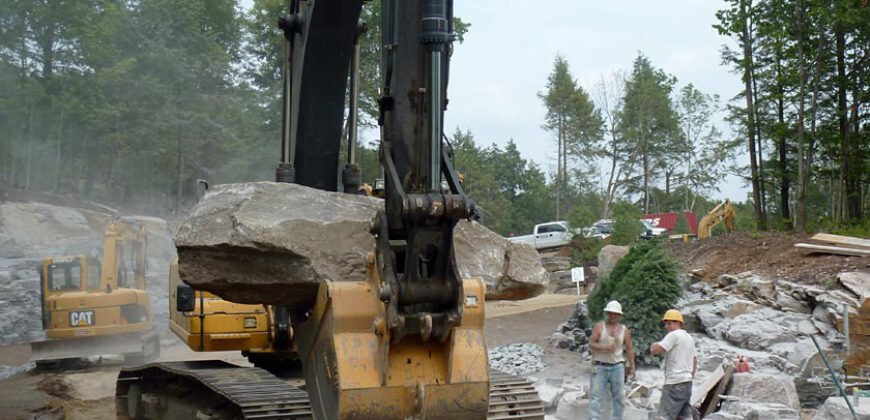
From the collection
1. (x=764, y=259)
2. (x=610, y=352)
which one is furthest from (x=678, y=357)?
(x=764, y=259)

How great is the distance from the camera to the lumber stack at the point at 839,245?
1347cm

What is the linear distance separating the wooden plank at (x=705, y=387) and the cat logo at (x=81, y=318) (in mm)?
10974

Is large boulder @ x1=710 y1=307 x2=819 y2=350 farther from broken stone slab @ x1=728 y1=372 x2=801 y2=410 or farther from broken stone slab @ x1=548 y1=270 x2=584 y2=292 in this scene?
broken stone slab @ x1=548 y1=270 x2=584 y2=292

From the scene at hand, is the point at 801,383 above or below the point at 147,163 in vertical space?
below

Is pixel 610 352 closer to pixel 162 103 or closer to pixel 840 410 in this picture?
pixel 840 410

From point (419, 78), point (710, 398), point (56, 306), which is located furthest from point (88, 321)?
point (419, 78)

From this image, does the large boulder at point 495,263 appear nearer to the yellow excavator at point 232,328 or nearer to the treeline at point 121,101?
the yellow excavator at point 232,328

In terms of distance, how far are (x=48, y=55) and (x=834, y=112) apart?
100ft

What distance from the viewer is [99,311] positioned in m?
15.4

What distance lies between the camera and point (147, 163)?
39156 mm

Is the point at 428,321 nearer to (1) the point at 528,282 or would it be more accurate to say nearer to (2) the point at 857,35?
(1) the point at 528,282

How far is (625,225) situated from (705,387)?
1759cm

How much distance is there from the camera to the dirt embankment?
13180 mm

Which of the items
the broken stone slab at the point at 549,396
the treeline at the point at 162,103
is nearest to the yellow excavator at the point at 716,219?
the treeline at the point at 162,103
